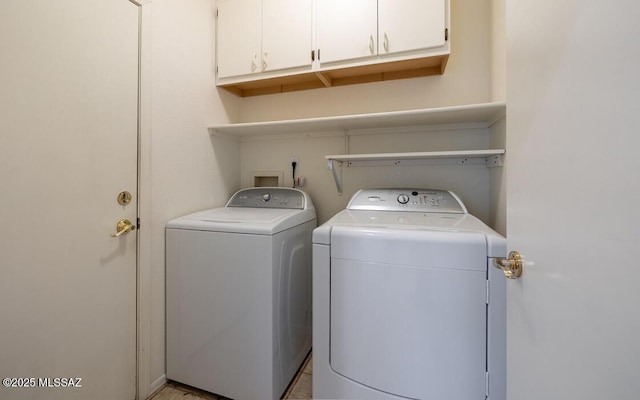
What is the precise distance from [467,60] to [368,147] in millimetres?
858

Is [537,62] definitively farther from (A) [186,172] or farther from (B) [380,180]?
(A) [186,172]

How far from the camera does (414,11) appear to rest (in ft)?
4.80

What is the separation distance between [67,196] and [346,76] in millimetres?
1802

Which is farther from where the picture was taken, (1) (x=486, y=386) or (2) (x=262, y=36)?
(2) (x=262, y=36)

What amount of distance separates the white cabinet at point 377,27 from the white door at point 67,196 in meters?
1.10

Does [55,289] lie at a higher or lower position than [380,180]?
lower

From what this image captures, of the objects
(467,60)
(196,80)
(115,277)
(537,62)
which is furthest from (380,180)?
(115,277)

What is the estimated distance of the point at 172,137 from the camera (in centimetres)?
154

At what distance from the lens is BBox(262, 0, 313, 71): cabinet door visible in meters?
1.67

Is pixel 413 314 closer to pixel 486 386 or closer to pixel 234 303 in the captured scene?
pixel 486 386

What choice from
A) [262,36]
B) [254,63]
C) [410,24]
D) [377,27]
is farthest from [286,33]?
[410,24]

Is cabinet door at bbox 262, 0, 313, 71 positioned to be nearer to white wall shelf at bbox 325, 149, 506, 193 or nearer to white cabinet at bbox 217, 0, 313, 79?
white cabinet at bbox 217, 0, 313, 79

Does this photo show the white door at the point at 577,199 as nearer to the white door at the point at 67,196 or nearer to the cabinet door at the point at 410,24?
the cabinet door at the point at 410,24

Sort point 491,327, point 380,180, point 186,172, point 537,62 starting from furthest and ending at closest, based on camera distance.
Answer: point 380,180 → point 186,172 → point 491,327 → point 537,62
